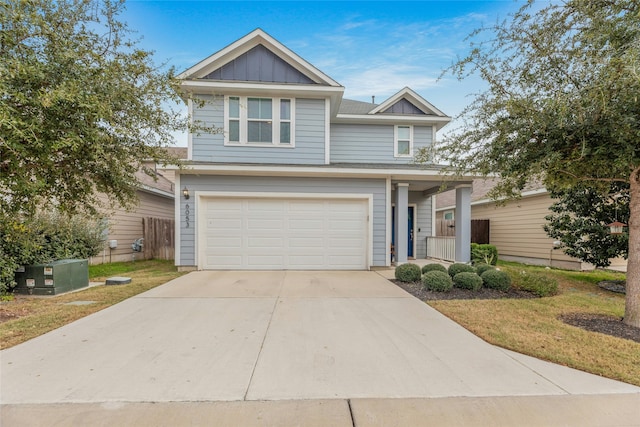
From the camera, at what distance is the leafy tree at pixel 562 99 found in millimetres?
3758

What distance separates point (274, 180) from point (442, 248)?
6.43 metres

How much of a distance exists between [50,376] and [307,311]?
3.12 meters

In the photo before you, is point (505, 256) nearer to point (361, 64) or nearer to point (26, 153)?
point (361, 64)

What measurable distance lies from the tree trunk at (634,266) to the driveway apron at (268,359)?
7.52 feet

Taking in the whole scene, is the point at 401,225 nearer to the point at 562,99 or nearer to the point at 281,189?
the point at 281,189

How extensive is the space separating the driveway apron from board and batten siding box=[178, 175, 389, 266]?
3762 mm

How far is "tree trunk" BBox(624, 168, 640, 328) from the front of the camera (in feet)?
14.2

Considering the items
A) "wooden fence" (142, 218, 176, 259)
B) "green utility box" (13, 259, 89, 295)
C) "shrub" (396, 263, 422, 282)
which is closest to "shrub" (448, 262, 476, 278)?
"shrub" (396, 263, 422, 282)

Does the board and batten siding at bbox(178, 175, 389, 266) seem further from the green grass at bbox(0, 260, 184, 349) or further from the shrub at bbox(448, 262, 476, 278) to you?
the shrub at bbox(448, 262, 476, 278)

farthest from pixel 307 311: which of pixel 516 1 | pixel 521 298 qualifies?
pixel 516 1

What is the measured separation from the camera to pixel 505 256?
13703mm

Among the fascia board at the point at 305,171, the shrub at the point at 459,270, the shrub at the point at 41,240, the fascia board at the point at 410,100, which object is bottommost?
the shrub at the point at 459,270

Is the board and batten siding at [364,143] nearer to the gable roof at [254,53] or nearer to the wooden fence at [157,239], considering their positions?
the gable roof at [254,53]

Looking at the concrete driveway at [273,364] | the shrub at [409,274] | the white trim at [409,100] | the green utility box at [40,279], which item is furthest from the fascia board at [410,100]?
the green utility box at [40,279]
